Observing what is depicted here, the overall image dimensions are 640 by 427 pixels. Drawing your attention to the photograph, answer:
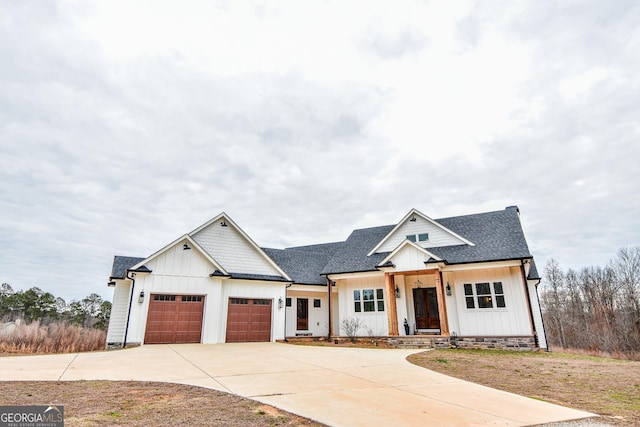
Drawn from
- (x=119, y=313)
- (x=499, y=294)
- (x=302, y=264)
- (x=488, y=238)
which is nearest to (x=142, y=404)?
(x=119, y=313)

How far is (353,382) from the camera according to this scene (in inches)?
249

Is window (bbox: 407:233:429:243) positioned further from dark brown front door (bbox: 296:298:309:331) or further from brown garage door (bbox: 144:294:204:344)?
brown garage door (bbox: 144:294:204:344)

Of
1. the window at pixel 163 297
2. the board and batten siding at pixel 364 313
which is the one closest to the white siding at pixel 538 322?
the board and batten siding at pixel 364 313

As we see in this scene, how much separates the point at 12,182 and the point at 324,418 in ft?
85.1

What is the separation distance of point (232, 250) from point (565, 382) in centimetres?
1483

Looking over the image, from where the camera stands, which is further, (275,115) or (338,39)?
(275,115)

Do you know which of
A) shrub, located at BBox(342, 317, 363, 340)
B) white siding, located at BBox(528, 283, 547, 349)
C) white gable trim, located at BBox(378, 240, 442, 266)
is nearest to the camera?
white siding, located at BBox(528, 283, 547, 349)

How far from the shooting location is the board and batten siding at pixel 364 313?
683 inches

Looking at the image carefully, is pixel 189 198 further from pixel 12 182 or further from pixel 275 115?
pixel 275 115

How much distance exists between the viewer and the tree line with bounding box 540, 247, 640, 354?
1072 inches

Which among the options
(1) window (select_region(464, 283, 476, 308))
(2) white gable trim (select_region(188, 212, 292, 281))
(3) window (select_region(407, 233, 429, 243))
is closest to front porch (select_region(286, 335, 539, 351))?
(1) window (select_region(464, 283, 476, 308))

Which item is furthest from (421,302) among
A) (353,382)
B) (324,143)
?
(353,382)

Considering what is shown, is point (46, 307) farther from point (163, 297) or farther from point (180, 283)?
point (180, 283)

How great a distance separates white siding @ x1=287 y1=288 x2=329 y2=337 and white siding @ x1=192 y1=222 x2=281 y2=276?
282 centimetres
